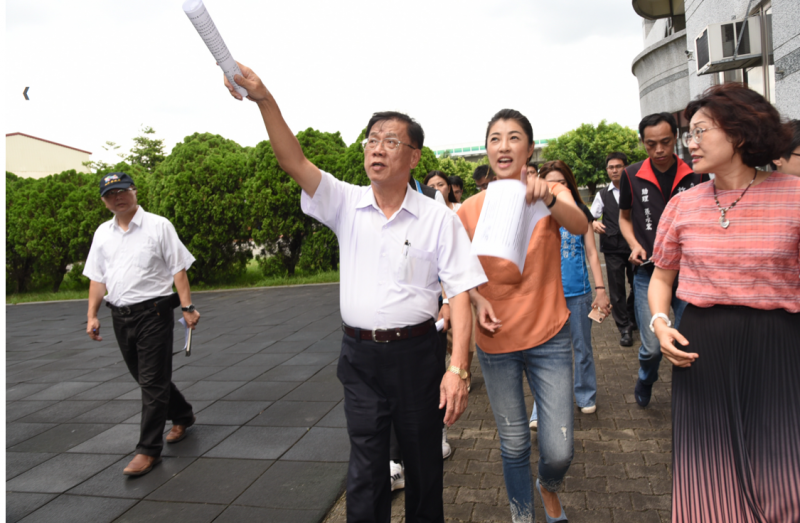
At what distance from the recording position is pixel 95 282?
4.39 meters

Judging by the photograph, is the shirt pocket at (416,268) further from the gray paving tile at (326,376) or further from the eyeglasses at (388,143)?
the gray paving tile at (326,376)

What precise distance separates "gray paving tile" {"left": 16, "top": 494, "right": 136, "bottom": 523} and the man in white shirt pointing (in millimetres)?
1832

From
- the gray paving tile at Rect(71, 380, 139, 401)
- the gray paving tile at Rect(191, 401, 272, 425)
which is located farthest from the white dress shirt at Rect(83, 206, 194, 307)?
the gray paving tile at Rect(71, 380, 139, 401)

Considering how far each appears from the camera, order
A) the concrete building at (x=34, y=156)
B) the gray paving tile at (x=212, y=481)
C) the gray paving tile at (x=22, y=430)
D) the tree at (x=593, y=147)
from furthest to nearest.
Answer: the tree at (x=593, y=147)
the concrete building at (x=34, y=156)
the gray paving tile at (x=22, y=430)
the gray paving tile at (x=212, y=481)

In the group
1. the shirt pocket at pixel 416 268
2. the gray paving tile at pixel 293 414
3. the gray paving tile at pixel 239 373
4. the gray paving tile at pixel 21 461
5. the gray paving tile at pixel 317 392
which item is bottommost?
the gray paving tile at pixel 21 461

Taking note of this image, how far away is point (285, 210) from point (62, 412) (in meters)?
9.82

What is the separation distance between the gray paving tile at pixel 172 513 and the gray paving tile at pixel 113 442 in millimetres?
1097

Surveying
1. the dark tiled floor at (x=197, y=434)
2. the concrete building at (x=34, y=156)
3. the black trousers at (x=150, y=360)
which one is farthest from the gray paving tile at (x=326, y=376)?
the concrete building at (x=34, y=156)

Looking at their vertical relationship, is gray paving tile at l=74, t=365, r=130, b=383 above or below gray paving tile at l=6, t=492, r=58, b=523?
above

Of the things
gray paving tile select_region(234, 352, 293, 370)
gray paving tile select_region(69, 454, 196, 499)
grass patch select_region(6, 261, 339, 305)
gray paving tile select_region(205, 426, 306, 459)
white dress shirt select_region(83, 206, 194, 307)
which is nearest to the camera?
gray paving tile select_region(69, 454, 196, 499)

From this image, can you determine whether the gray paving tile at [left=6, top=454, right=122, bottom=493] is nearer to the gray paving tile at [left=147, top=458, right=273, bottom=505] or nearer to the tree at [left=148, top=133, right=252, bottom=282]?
the gray paving tile at [left=147, top=458, right=273, bottom=505]

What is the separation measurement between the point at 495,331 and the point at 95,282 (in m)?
3.42

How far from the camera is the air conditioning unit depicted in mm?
7570

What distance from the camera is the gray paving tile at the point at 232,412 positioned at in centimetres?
477
